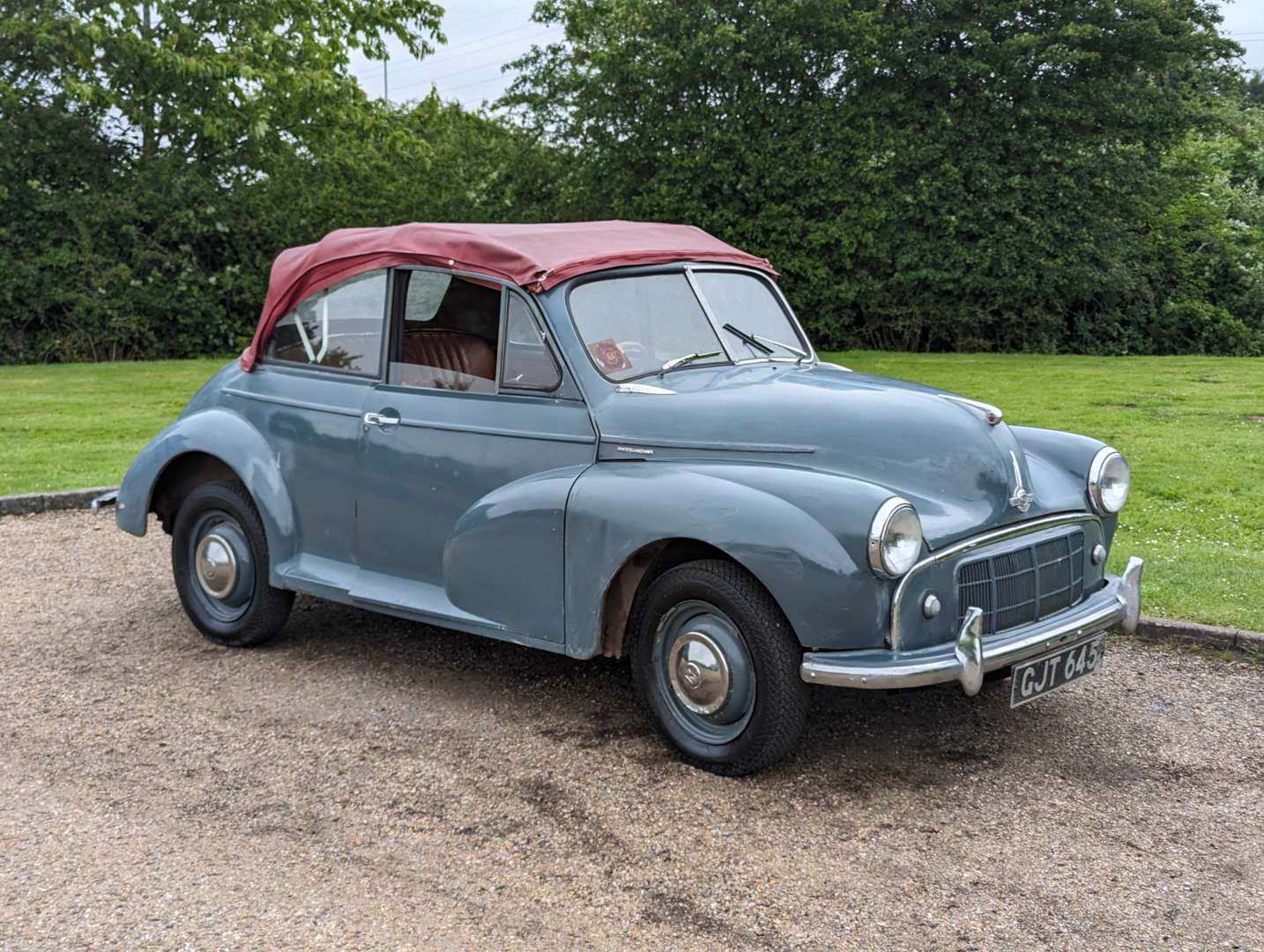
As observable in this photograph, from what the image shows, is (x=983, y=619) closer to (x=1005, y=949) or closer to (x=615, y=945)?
(x=1005, y=949)

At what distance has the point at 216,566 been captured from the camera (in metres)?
5.87

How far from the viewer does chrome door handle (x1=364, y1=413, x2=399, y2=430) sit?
205 inches

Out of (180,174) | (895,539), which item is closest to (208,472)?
(895,539)

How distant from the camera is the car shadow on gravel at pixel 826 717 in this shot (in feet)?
14.5

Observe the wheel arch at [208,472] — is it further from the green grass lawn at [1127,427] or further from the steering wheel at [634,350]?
the green grass lawn at [1127,427]

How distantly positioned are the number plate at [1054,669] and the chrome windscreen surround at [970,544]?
42 centimetres

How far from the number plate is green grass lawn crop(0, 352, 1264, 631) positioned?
1.63m

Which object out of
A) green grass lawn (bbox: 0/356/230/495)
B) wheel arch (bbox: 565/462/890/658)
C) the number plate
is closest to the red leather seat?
wheel arch (bbox: 565/462/890/658)

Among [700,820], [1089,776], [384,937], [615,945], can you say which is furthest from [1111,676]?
[384,937]

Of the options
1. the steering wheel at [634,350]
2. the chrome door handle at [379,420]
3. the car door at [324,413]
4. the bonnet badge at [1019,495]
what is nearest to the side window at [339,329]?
the car door at [324,413]

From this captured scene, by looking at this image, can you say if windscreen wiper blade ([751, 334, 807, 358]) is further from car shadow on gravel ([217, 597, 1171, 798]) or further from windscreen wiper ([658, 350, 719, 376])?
car shadow on gravel ([217, 597, 1171, 798])

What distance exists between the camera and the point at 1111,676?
17.8 ft

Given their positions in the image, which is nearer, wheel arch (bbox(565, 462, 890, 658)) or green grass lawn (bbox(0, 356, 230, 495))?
wheel arch (bbox(565, 462, 890, 658))

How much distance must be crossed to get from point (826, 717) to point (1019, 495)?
1176mm
